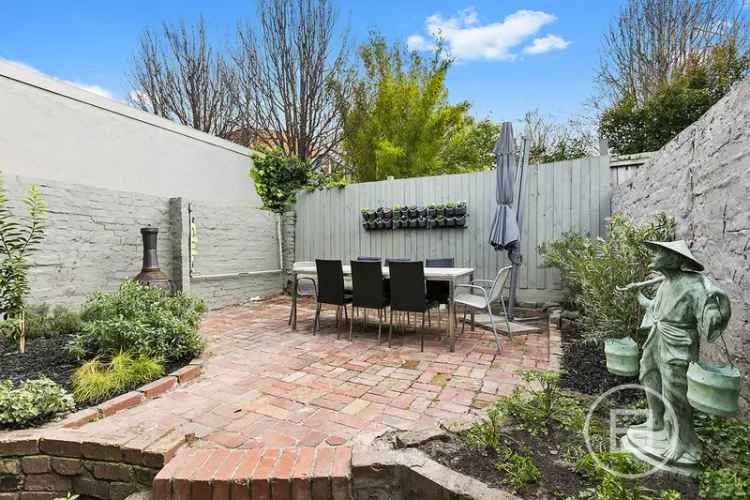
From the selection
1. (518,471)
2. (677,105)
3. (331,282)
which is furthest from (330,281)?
(677,105)

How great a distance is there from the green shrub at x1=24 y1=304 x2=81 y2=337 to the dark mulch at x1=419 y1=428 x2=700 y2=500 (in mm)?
3661

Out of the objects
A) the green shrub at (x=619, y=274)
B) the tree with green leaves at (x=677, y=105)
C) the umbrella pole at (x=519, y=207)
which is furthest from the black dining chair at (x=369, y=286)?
the tree with green leaves at (x=677, y=105)

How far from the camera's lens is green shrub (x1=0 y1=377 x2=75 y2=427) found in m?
1.90

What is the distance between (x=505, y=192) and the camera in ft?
14.5

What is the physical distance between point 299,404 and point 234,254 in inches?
173

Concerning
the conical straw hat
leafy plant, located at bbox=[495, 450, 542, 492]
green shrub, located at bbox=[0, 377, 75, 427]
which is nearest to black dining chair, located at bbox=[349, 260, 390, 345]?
leafy plant, located at bbox=[495, 450, 542, 492]

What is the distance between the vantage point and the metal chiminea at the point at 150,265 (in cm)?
427

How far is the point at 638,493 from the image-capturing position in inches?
49.8

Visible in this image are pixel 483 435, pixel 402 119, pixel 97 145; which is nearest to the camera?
pixel 483 435

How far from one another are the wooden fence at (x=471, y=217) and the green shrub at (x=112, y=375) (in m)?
4.11

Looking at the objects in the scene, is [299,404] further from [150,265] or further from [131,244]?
[131,244]

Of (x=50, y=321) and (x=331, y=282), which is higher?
(x=331, y=282)

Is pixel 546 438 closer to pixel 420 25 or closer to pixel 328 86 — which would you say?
pixel 328 86

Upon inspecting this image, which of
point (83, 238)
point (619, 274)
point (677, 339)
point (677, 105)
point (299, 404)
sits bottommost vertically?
point (299, 404)
